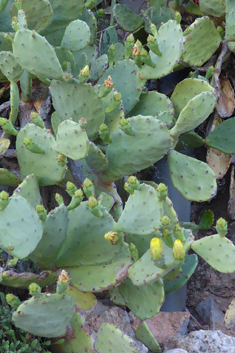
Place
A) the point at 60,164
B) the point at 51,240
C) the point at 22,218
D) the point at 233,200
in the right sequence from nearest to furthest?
the point at 22,218
the point at 51,240
the point at 60,164
the point at 233,200

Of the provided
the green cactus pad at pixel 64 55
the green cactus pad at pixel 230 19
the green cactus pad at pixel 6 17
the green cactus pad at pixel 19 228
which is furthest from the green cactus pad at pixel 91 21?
the green cactus pad at pixel 19 228

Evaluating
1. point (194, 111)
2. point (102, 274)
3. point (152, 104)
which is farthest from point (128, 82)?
point (102, 274)

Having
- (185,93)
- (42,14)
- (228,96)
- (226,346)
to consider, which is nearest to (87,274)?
(226,346)

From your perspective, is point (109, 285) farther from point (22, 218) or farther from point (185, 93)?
point (185, 93)

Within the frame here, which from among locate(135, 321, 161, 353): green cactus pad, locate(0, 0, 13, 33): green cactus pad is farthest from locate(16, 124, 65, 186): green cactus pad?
locate(0, 0, 13, 33): green cactus pad

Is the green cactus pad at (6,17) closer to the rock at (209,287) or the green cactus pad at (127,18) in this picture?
the green cactus pad at (127,18)

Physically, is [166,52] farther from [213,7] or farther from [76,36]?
[213,7]

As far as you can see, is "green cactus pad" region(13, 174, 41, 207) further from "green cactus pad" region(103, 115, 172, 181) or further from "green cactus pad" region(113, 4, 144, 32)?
"green cactus pad" region(113, 4, 144, 32)
